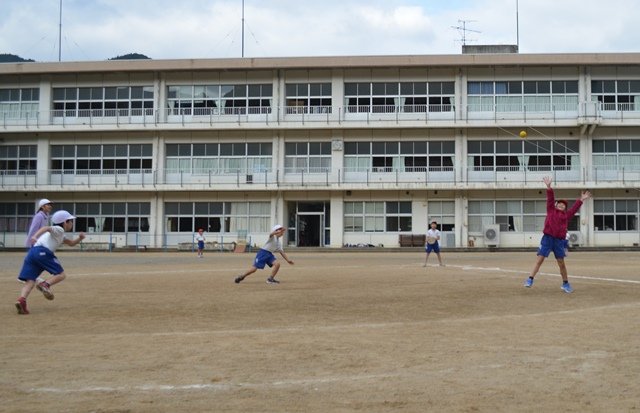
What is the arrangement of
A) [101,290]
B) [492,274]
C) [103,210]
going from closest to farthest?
[101,290]
[492,274]
[103,210]

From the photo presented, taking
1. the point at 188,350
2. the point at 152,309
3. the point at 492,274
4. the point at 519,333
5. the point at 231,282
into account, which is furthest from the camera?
the point at 492,274

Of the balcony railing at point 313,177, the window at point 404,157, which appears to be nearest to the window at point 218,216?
the balcony railing at point 313,177

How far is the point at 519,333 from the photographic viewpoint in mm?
7500

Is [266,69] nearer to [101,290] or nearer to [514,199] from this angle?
[514,199]

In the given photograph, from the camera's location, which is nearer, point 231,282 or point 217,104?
point 231,282

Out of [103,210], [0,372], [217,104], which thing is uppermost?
[217,104]

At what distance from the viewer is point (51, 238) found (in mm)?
10219

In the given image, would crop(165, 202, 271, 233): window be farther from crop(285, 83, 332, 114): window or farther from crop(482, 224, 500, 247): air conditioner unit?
crop(482, 224, 500, 247): air conditioner unit

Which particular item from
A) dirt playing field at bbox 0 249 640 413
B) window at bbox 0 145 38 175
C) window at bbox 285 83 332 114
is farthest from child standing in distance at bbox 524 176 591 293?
window at bbox 0 145 38 175

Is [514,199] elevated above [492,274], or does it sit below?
above

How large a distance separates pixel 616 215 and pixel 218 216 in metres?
26.6

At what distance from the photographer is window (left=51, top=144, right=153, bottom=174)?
44.9 meters

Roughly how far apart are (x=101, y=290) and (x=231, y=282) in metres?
3.13

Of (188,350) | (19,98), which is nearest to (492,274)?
(188,350)
